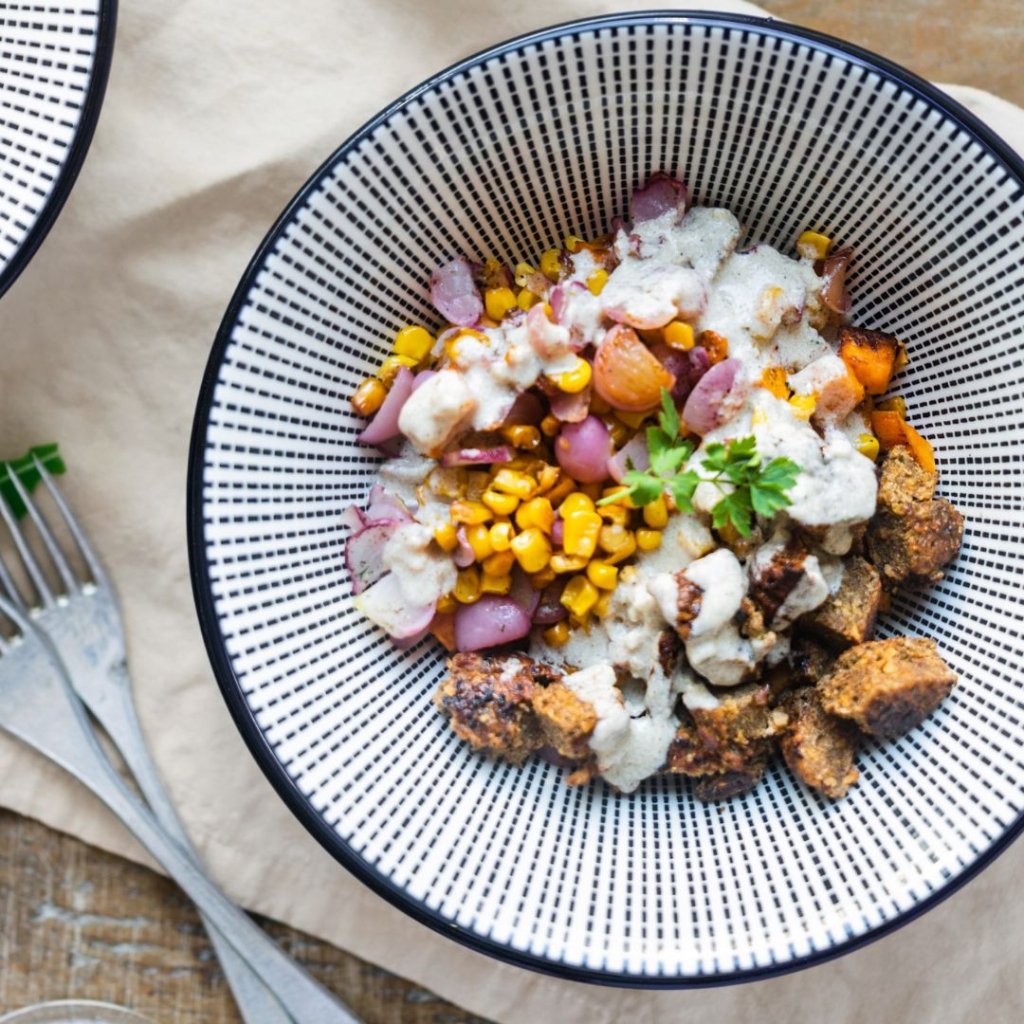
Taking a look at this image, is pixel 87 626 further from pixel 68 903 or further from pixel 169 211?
pixel 169 211

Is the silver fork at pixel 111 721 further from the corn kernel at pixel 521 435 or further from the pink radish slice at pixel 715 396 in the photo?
the pink radish slice at pixel 715 396

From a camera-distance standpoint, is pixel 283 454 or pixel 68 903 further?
pixel 68 903

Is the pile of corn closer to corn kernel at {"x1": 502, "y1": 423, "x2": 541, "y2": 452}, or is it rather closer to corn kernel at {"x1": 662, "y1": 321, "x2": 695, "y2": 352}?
corn kernel at {"x1": 502, "y1": 423, "x2": 541, "y2": 452}

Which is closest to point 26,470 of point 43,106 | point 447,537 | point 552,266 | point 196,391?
point 196,391

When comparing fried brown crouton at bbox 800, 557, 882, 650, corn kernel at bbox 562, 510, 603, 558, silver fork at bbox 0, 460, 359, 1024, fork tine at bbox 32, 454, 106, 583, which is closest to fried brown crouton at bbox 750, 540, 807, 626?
fried brown crouton at bbox 800, 557, 882, 650

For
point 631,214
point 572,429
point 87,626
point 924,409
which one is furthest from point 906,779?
point 87,626

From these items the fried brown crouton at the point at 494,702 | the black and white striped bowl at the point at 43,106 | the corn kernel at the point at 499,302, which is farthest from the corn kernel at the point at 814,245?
the black and white striped bowl at the point at 43,106

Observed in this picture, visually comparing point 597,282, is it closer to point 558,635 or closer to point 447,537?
point 447,537
